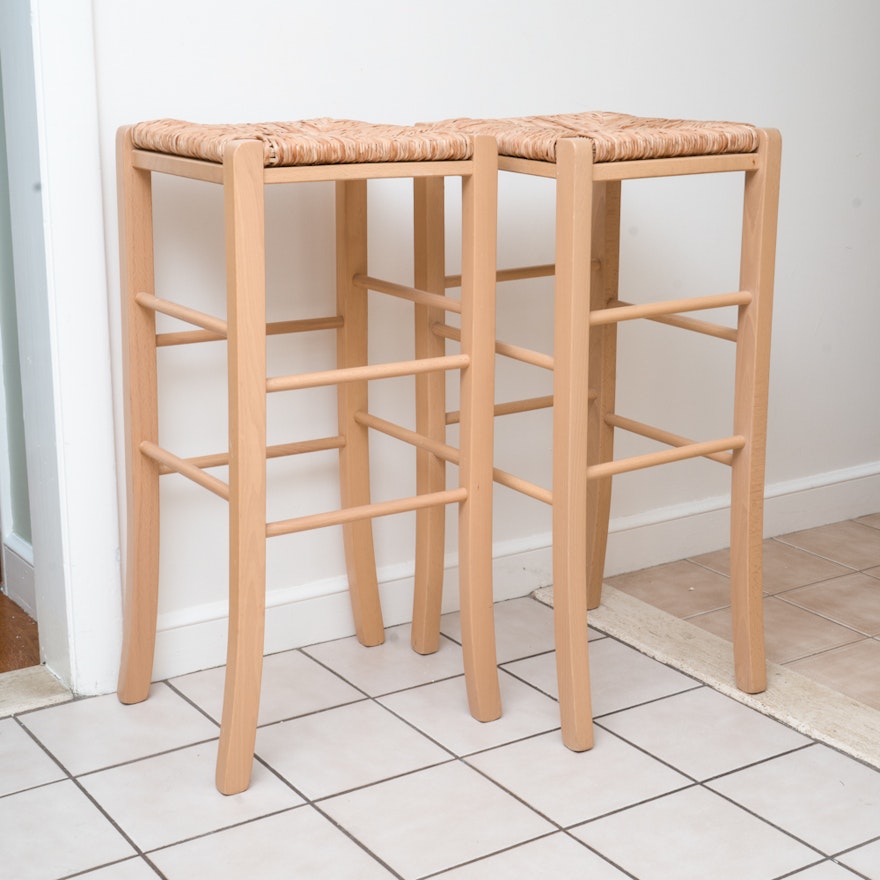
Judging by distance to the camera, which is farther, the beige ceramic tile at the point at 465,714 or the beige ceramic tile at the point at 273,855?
the beige ceramic tile at the point at 465,714

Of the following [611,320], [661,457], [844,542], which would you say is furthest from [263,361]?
[844,542]

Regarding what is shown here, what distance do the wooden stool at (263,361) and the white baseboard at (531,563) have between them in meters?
0.12

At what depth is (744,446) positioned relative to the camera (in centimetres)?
172

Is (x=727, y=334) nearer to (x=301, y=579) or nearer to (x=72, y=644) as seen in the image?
(x=301, y=579)

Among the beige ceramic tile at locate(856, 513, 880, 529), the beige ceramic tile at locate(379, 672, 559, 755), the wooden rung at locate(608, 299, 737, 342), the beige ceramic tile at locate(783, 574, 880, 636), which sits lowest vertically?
the beige ceramic tile at locate(856, 513, 880, 529)

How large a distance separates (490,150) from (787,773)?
2.92ft

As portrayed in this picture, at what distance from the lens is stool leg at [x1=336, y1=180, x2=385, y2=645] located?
71.3 inches

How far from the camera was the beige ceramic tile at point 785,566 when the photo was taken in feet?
7.46

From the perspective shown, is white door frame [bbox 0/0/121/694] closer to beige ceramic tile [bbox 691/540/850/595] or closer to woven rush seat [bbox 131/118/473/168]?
woven rush seat [bbox 131/118/473/168]

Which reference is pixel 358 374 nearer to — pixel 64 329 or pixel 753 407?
pixel 64 329

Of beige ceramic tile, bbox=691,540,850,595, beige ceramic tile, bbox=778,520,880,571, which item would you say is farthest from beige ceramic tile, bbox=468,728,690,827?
beige ceramic tile, bbox=778,520,880,571

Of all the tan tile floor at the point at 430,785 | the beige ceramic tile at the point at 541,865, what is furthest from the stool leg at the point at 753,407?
the beige ceramic tile at the point at 541,865

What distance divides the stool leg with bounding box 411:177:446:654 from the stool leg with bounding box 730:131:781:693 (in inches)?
17.0

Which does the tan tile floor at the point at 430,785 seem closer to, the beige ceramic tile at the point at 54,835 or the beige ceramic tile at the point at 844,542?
the beige ceramic tile at the point at 54,835
